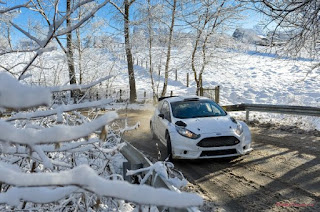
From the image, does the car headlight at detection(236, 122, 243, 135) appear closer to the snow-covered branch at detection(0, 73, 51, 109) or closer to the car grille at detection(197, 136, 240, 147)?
the car grille at detection(197, 136, 240, 147)

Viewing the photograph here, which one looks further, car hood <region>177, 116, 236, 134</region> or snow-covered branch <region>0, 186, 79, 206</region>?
car hood <region>177, 116, 236, 134</region>

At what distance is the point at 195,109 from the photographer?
775cm

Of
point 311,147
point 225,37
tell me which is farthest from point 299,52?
point 225,37

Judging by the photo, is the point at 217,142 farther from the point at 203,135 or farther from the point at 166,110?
the point at 166,110

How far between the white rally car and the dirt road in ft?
1.04

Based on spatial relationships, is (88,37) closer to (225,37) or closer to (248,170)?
(225,37)

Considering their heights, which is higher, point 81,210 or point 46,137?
point 46,137

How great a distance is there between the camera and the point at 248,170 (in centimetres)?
581

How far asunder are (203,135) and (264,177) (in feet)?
5.15

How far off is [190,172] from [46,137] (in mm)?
5494

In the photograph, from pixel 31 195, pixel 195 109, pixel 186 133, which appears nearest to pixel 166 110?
pixel 195 109

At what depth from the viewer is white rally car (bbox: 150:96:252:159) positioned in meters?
6.29

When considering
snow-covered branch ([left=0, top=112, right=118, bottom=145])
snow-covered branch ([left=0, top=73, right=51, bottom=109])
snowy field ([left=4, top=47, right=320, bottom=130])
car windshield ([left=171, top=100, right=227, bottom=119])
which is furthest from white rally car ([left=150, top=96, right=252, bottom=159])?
snowy field ([left=4, top=47, right=320, bottom=130])

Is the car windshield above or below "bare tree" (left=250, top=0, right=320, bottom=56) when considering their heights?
below
